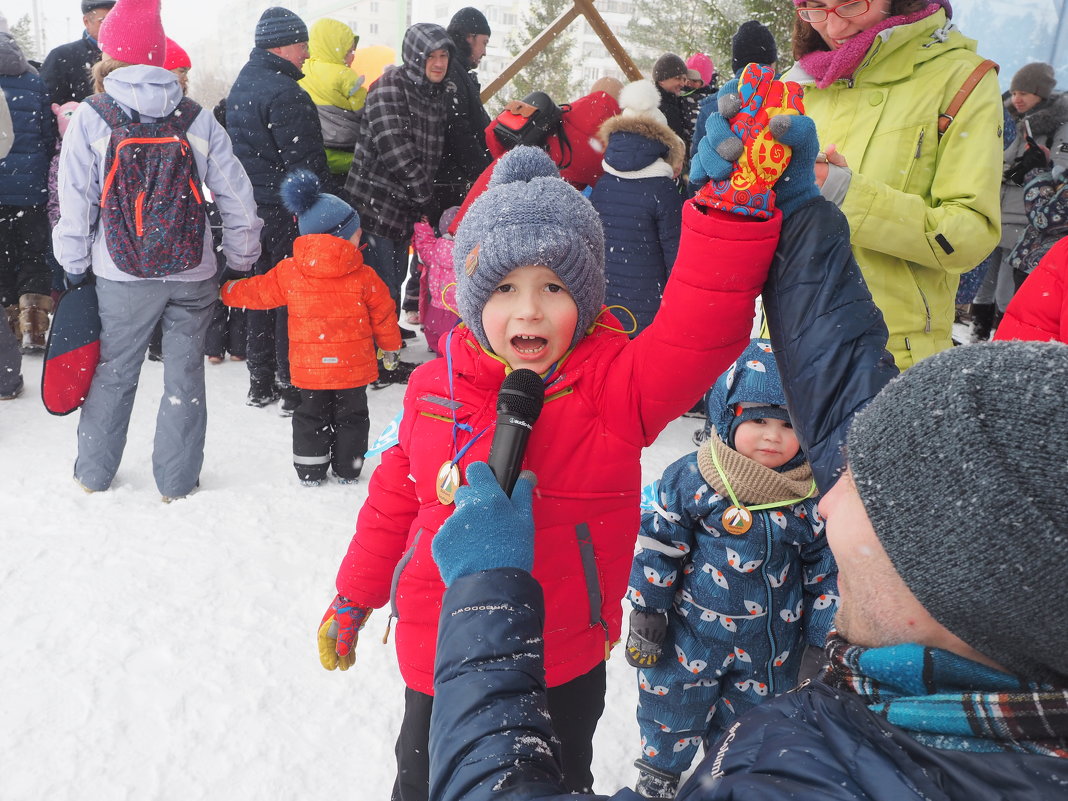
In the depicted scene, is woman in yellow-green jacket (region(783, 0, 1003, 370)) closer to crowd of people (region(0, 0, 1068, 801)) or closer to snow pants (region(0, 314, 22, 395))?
crowd of people (region(0, 0, 1068, 801))

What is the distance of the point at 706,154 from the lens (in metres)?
1.26

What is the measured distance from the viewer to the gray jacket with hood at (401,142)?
5.41 meters

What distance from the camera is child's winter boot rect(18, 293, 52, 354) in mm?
5989

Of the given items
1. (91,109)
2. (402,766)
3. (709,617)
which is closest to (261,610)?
(402,766)

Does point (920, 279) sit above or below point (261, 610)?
above

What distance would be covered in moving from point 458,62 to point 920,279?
463 cm

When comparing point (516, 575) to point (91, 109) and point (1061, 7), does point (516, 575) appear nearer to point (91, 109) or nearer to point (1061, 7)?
point (91, 109)

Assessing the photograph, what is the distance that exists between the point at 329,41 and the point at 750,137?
572 cm

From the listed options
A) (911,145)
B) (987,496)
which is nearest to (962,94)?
(911,145)

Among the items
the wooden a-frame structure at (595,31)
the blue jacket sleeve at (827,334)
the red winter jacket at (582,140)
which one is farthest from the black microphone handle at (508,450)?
the wooden a-frame structure at (595,31)

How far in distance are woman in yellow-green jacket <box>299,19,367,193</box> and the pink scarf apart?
433 cm

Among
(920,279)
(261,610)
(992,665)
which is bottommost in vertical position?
(261,610)

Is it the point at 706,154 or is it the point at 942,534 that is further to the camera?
the point at 706,154

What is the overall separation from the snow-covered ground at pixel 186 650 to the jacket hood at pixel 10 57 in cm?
246
